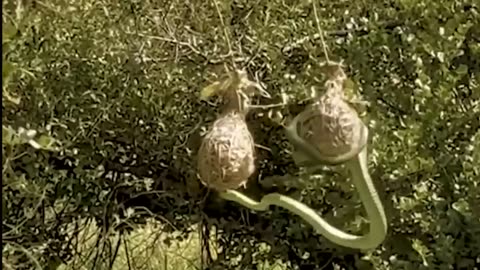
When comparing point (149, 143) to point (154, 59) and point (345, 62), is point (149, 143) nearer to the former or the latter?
point (154, 59)

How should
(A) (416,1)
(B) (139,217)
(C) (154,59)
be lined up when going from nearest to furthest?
(A) (416,1) → (C) (154,59) → (B) (139,217)

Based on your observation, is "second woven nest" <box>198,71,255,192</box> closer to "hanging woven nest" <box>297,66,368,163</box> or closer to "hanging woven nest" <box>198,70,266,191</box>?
"hanging woven nest" <box>198,70,266,191</box>

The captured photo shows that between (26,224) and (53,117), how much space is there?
24 cm

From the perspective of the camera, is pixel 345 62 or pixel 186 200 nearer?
pixel 345 62

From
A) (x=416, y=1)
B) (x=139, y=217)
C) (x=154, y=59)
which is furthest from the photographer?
(x=139, y=217)

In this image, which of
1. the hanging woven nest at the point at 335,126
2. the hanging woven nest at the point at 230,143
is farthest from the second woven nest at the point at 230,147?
the hanging woven nest at the point at 335,126

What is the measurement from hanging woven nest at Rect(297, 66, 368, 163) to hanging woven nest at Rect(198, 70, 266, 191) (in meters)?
0.13

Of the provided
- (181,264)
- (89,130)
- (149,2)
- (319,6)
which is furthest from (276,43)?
(181,264)

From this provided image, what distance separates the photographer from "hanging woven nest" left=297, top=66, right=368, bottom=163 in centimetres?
159

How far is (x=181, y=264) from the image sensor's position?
7.98 ft

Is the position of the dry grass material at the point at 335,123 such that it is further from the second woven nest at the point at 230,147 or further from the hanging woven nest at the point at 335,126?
the second woven nest at the point at 230,147

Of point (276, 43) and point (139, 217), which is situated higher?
point (276, 43)

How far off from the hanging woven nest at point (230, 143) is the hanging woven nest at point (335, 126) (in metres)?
0.13

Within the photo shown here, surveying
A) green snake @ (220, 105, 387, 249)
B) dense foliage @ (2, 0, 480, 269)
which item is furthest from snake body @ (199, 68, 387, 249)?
dense foliage @ (2, 0, 480, 269)
